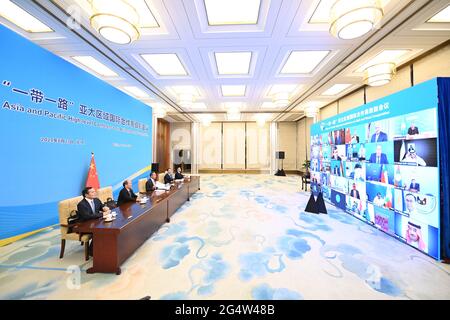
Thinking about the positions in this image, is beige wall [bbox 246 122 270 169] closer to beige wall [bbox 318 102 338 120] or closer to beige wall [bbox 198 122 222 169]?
beige wall [bbox 198 122 222 169]

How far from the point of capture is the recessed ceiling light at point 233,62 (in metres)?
4.41

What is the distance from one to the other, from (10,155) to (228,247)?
13.6ft

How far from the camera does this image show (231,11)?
3107 mm

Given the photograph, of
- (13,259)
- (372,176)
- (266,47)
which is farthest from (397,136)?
(13,259)

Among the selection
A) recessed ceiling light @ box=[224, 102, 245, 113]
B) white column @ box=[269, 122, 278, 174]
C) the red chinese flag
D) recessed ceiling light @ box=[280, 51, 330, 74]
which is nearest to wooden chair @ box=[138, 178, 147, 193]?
the red chinese flag

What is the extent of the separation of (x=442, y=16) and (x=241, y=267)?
209 inches

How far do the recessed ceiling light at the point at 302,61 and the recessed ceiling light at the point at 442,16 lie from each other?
1.64 m

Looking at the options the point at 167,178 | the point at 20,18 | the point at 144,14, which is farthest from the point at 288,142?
the point at 20,18

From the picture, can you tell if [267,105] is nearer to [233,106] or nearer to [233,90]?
[233,106]

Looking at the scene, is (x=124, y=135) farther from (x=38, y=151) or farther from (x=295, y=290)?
(x=295, y=290)

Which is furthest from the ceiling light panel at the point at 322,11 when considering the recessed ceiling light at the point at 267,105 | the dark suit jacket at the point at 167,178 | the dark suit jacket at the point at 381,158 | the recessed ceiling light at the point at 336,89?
the dark suit jacket at the point at 167,178

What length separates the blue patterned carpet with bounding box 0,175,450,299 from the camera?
6.61ft

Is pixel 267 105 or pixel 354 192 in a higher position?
pixel 267 105
